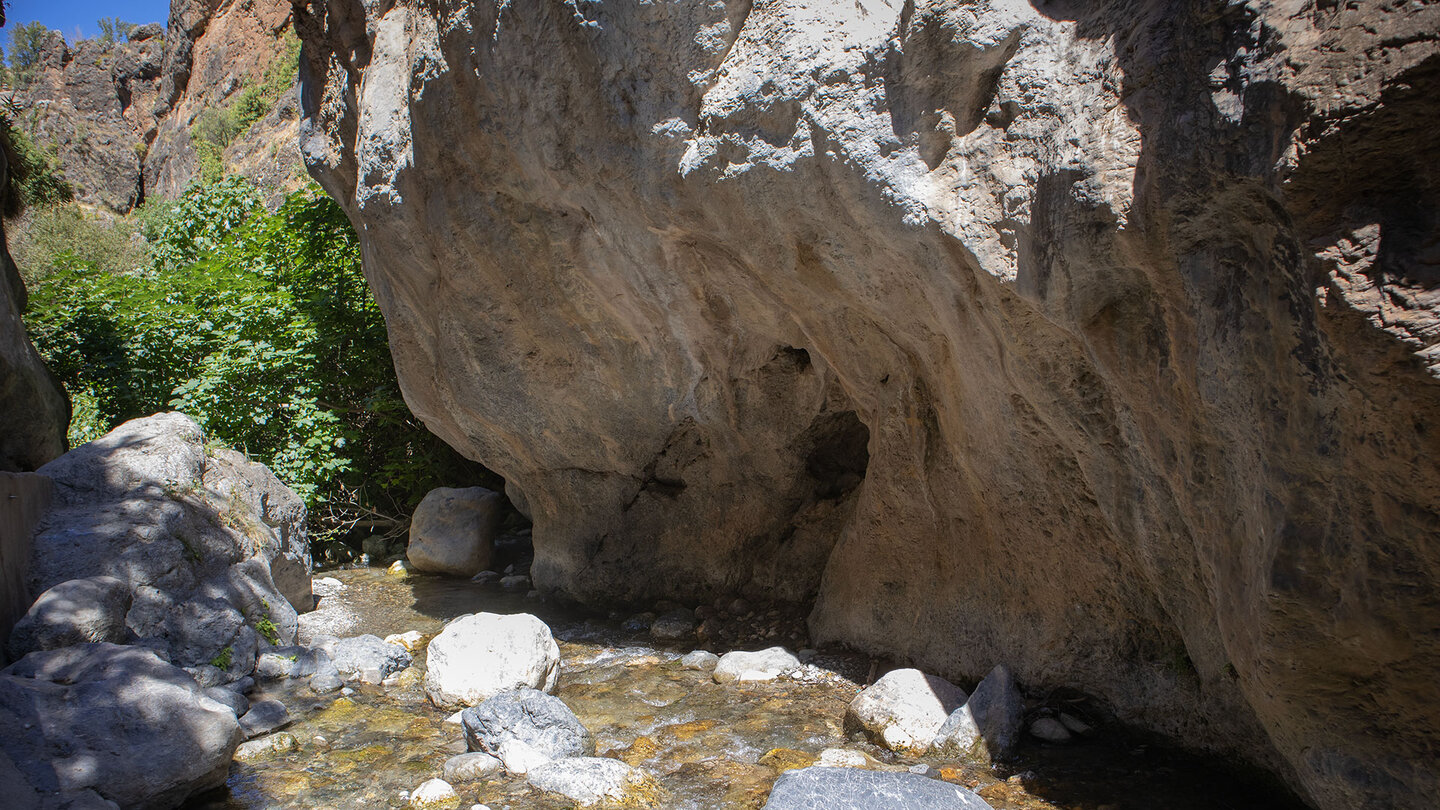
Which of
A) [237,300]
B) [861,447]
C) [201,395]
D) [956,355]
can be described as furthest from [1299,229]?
[237,300]

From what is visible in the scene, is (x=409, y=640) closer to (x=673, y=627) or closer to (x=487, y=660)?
(x=487, y=660)

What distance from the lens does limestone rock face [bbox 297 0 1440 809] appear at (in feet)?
7.07

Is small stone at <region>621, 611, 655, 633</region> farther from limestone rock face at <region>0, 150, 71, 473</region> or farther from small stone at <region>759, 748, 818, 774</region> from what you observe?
limestone rock face at <region>0, 150, 71, 473</region>

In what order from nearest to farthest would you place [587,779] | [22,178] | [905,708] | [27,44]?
[587,779], [905,708], [22,178], [27,44]

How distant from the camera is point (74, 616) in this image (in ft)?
14.5

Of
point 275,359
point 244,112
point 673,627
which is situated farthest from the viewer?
point 244,112

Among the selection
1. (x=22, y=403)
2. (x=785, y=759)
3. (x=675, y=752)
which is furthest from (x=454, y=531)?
(x=785, y=759)

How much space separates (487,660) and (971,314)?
A: 3026 millimetres

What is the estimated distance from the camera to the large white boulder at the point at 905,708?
12.9 ft

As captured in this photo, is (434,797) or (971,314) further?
(434,797)

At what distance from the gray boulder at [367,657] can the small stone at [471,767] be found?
→ 4.84 ft

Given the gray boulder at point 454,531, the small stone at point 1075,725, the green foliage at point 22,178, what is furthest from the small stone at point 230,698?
the green foliage at point 22,178

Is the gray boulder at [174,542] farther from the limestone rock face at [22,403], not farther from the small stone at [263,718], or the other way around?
the limestone rock face at [22,403]

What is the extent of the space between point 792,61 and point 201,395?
264 inches
